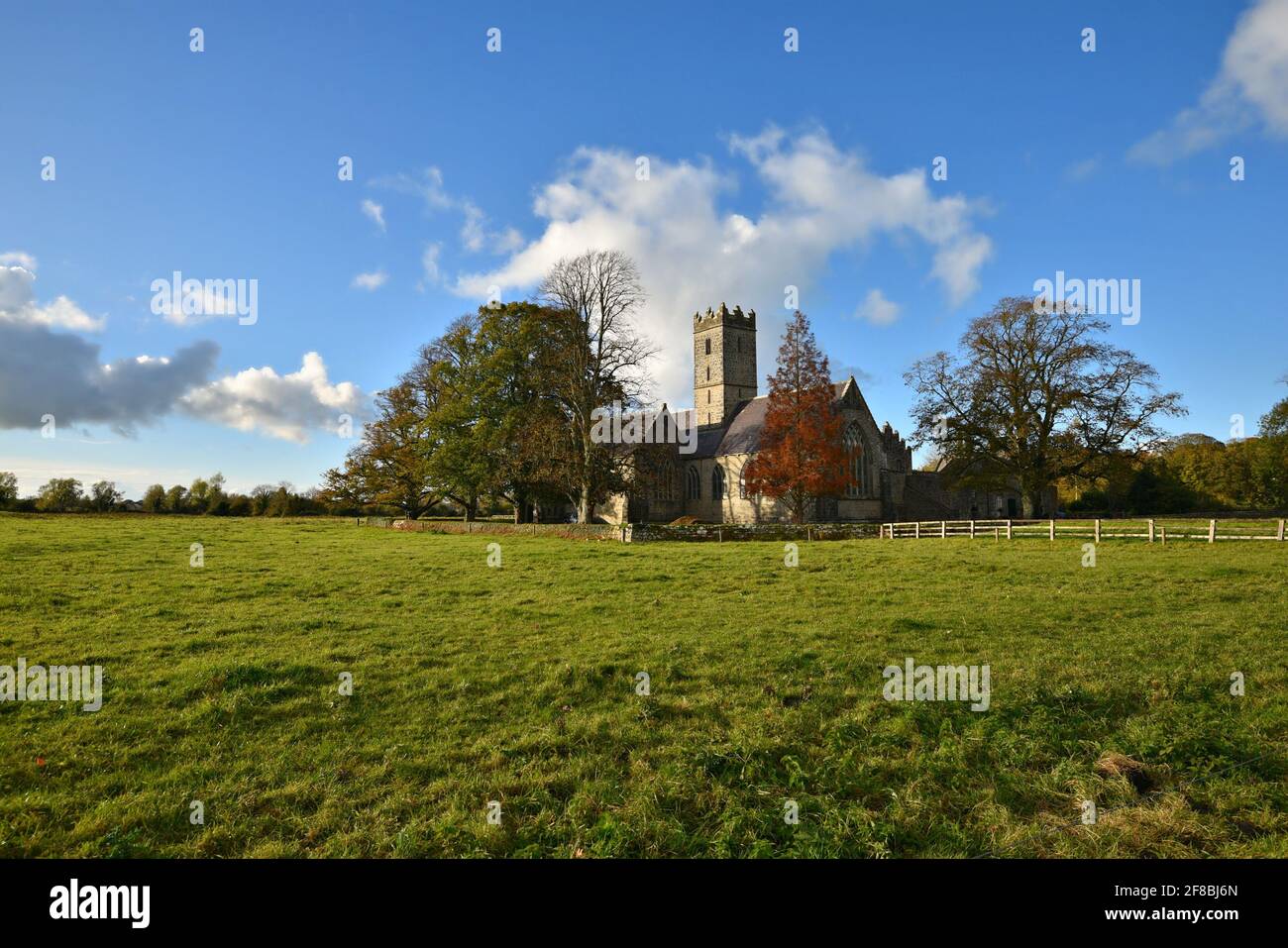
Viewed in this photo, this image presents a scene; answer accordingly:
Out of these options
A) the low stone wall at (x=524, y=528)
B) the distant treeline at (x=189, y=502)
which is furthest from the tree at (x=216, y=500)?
the low stone wall at (x=524, y=528)

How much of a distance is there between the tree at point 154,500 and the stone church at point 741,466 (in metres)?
29.2

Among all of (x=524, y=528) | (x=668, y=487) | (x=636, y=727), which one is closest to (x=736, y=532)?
(x=524, y=528)

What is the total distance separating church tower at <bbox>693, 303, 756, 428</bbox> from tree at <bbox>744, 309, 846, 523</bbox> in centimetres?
1896

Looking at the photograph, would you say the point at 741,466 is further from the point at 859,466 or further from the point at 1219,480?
the point at 1219,480

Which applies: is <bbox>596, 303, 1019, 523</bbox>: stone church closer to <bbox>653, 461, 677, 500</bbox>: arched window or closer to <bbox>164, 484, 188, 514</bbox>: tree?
<bbox>653, 461, 677, 500</bbox>: arched window

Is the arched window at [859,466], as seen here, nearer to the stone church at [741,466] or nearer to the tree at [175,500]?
the stone church at [741,466]

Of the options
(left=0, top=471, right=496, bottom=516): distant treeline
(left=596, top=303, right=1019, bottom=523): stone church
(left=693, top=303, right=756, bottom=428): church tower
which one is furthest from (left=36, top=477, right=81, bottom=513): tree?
(left=693, top=303, right=756, bottom=428): church tower

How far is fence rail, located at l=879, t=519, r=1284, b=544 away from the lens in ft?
79.6

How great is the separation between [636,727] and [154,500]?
5122 centimetres

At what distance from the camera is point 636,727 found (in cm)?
685

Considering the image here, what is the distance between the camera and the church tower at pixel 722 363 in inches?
2347

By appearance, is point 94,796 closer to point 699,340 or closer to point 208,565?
point 208,565

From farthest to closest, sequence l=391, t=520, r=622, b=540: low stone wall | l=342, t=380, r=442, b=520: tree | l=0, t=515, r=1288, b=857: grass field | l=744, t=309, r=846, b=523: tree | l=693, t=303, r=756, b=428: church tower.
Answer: l=693, t=303, r=756, b=428: church tower < l=342, t=380, r=442, b=520: tree < l=744, t=309, r=846, b=523: tree < l=391, t=520, r=622, b=540: low stone wall < l=0, t=515, r=1288, b=857: grass field
